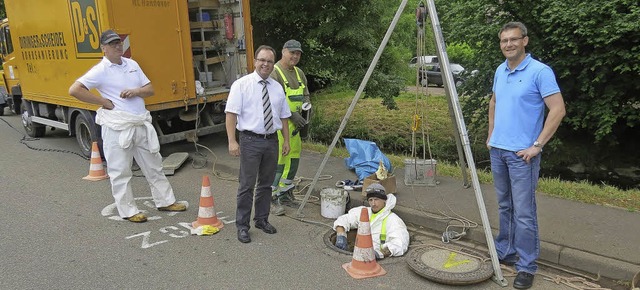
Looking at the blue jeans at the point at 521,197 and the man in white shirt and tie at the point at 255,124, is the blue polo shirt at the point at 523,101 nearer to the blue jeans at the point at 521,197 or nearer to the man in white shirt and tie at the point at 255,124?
the blue jeans at the point at 521,197

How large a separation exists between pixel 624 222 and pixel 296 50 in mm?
3683

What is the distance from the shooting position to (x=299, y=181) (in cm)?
625

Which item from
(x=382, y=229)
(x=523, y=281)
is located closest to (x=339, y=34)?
(x=382, y=229)

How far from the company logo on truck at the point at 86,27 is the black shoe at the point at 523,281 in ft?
21.0

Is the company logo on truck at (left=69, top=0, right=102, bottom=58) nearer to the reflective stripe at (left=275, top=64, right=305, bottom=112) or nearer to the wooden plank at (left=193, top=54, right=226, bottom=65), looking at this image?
the wooden plank at (left=193, top=54, right=226, bottom=65)

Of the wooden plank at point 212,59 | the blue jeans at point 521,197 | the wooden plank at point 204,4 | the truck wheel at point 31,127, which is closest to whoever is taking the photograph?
the blue jeans at point 521,197

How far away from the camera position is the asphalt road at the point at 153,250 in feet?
12.4

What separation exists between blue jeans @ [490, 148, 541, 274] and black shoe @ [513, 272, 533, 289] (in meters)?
0.03

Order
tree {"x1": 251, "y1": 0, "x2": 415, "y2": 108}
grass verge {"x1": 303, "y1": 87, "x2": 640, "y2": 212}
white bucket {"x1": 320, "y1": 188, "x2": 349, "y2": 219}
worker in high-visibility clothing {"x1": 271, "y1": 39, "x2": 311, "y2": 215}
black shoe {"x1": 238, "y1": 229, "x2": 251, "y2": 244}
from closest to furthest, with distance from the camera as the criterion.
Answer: black shoe {"x1": 238, "y1": 229, "x2": 251, "y2": 244} → worker in high-visibility clothing {"x1": 271, "y1": 39, "x2": 311, "y2": 215} → white bucket {"x1": 320, "y1": 188, "x2": 349, "y2": 219} → grass verge {"x1": 303, "y1": 87, "x2": 640, "y2": 212} → tree {"x1": 251, "y1": 0, "x2": 415, "y2": 108}

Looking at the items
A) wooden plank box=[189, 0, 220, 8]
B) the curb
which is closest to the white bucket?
the curb

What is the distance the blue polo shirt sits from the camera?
338 centimetres

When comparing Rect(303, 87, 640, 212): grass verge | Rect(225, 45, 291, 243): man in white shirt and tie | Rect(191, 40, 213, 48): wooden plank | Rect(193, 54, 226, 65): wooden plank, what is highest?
Rect(191, 40, 213, 48): wooden plank

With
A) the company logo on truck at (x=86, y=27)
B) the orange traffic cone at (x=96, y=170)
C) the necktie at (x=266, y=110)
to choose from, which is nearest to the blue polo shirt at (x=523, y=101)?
the necktie at (x=266, y=110)

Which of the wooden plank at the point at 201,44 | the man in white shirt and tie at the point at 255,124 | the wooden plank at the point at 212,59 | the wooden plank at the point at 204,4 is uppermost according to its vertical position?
the wooden plank at the point at 204,4
